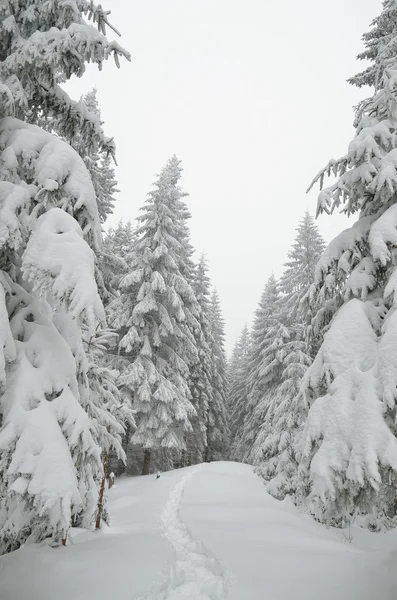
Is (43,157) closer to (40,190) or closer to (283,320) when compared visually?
(40,190)

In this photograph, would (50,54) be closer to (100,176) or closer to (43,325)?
(43,325)

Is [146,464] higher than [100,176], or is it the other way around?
[100,176]

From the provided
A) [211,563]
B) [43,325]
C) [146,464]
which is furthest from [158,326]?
[43,325]

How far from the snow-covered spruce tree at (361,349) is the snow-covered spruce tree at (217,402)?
24509 mm

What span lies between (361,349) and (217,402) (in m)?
26.9

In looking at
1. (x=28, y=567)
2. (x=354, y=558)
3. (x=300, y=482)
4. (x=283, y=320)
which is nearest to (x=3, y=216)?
(x=28, y=567)

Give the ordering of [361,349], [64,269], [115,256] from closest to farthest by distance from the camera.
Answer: [64,269] → [361,349] → [115,256]

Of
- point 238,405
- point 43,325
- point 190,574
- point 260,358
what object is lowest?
point 190,574

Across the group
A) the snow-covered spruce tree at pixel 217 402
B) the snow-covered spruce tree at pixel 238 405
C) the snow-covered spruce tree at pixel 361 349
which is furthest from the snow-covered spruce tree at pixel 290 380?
the snow-covered spruce tree at pixel 217 402

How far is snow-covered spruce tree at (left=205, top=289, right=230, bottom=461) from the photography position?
30.9 m

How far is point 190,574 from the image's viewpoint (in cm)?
609

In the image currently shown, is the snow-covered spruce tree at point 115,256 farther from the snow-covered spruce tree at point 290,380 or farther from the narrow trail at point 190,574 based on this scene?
the narrow trail at point 190,574

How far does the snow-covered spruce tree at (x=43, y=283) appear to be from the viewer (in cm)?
381

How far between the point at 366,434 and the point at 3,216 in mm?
5195
